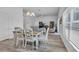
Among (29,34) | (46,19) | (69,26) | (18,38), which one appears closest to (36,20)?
(46,19)

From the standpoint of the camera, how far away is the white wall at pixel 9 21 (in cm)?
190

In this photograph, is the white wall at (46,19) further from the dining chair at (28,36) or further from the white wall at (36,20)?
the dining chair at (28,36)

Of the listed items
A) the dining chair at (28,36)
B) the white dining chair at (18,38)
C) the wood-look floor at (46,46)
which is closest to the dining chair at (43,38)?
the wood-look floor at (46,46)

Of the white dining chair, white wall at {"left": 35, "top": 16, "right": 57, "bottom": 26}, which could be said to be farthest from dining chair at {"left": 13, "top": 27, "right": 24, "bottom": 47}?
white wall at {"left": 35, "top": 16, "right": 57, "bottom": 26}

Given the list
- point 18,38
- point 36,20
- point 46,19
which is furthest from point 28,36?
point 46,19

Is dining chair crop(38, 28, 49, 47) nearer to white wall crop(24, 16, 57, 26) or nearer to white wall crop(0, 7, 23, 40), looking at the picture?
white wall crop(24, 16, 57, 26)

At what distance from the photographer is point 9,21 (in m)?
2.03

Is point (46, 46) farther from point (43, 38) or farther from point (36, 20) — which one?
point (36, 20)

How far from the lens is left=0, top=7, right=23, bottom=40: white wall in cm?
190

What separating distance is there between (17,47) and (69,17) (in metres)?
1.22

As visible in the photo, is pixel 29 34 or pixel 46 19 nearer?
pixel 29 34

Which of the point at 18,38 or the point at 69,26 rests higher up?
the point at 69,26

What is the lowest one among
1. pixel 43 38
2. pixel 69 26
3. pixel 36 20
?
pixel 43 38
